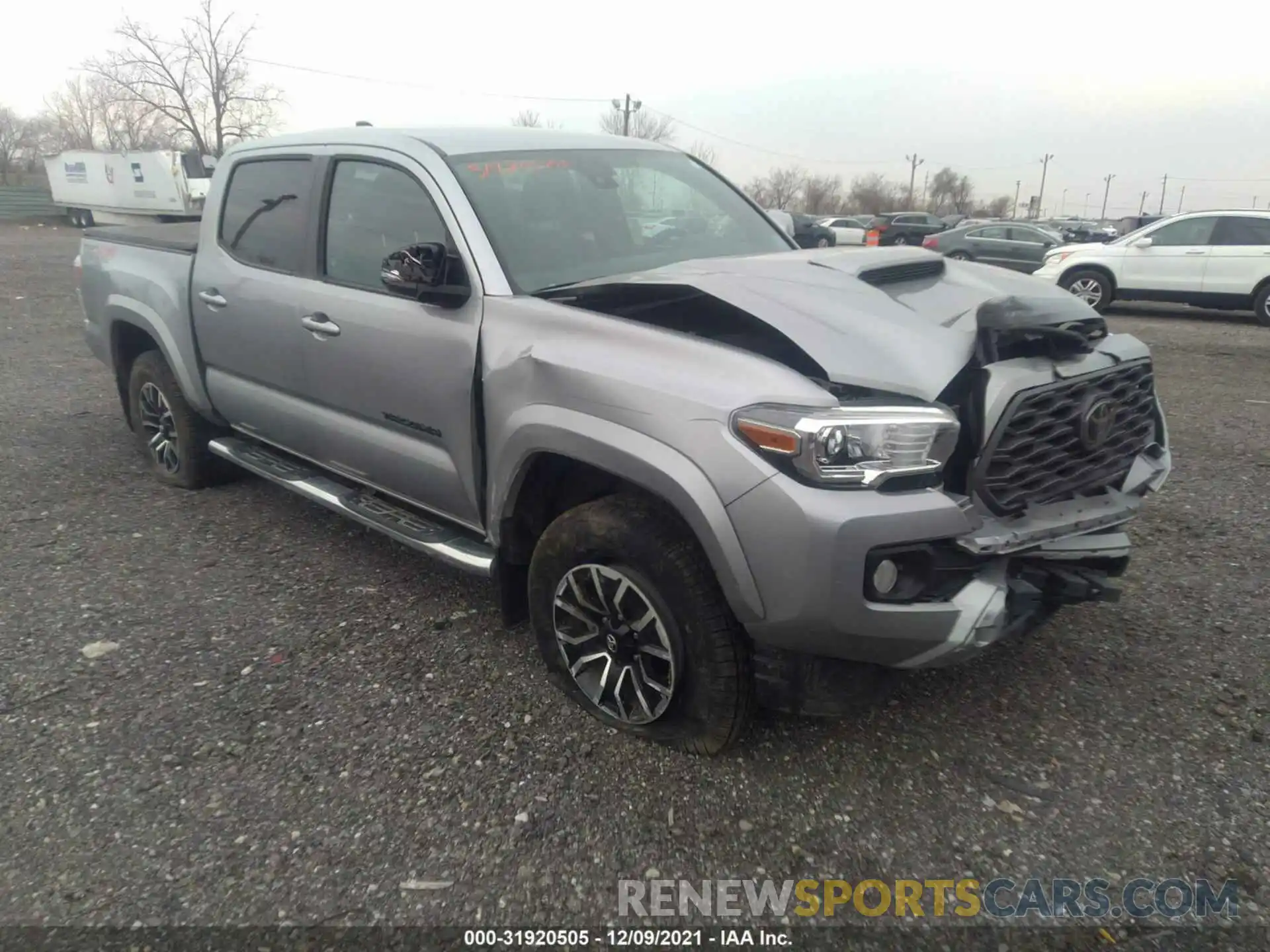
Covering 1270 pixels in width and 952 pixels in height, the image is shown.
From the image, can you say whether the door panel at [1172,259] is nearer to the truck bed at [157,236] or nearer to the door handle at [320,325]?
the truck bed at [157,236]

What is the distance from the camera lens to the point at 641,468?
7.94 ft

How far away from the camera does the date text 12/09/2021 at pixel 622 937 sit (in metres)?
2.09

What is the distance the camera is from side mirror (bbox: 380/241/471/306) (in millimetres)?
2938

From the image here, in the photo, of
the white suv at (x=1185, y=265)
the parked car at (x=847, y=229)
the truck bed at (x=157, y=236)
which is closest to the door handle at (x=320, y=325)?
the truck bed at (x=157, y=236)

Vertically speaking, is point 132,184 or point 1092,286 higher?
point 132,184

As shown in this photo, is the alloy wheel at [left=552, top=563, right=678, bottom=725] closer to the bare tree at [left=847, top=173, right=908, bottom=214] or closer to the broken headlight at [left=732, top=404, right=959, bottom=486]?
the broken headlight at [left=732, top=404, right=959, bottom=486]

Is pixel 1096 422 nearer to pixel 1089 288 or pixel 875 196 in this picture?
pixel 1089 288

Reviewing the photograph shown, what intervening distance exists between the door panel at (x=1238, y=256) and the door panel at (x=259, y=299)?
13.0 metres

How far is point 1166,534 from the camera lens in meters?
4.34

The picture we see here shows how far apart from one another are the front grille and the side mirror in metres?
1.77

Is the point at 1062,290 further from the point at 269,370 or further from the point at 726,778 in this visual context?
the point at 269,370

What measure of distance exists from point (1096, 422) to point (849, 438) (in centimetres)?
88

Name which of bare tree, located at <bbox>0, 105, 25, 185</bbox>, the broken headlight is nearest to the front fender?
the broken headlight

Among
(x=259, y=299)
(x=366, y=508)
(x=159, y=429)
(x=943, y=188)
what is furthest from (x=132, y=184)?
(x=943, y=188)
